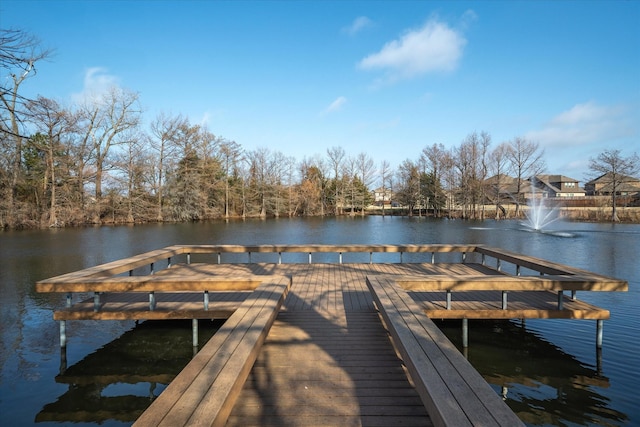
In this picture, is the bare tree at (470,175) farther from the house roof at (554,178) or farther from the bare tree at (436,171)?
the house roof at (554,178)

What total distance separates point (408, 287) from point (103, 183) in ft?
118

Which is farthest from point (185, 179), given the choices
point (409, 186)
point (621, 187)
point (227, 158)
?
point (621, 187)

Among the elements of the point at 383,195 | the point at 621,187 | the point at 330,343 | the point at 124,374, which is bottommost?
the point at 124,374

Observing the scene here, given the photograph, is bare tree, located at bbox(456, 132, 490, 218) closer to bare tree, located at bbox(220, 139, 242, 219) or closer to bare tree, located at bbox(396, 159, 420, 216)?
bare tree, located at bbox(396, 159, 420, 216)

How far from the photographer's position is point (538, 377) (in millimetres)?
4621

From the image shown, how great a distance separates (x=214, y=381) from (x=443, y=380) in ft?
5.12

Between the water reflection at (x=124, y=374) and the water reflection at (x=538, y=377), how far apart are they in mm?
4266

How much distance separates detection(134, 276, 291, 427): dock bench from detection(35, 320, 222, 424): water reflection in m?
1.72

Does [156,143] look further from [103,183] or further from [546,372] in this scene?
→ [546,372]

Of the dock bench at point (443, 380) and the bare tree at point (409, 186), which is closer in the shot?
the dock bench at point (443, 380)

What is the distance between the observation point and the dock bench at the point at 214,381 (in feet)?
6.57

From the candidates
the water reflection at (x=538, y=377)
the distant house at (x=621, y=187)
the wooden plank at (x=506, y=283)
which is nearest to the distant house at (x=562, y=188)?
the distant house at (x=621, y=187)

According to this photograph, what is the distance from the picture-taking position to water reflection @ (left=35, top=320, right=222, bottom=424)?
12.8 feet

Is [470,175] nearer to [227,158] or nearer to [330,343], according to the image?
[227,158]
